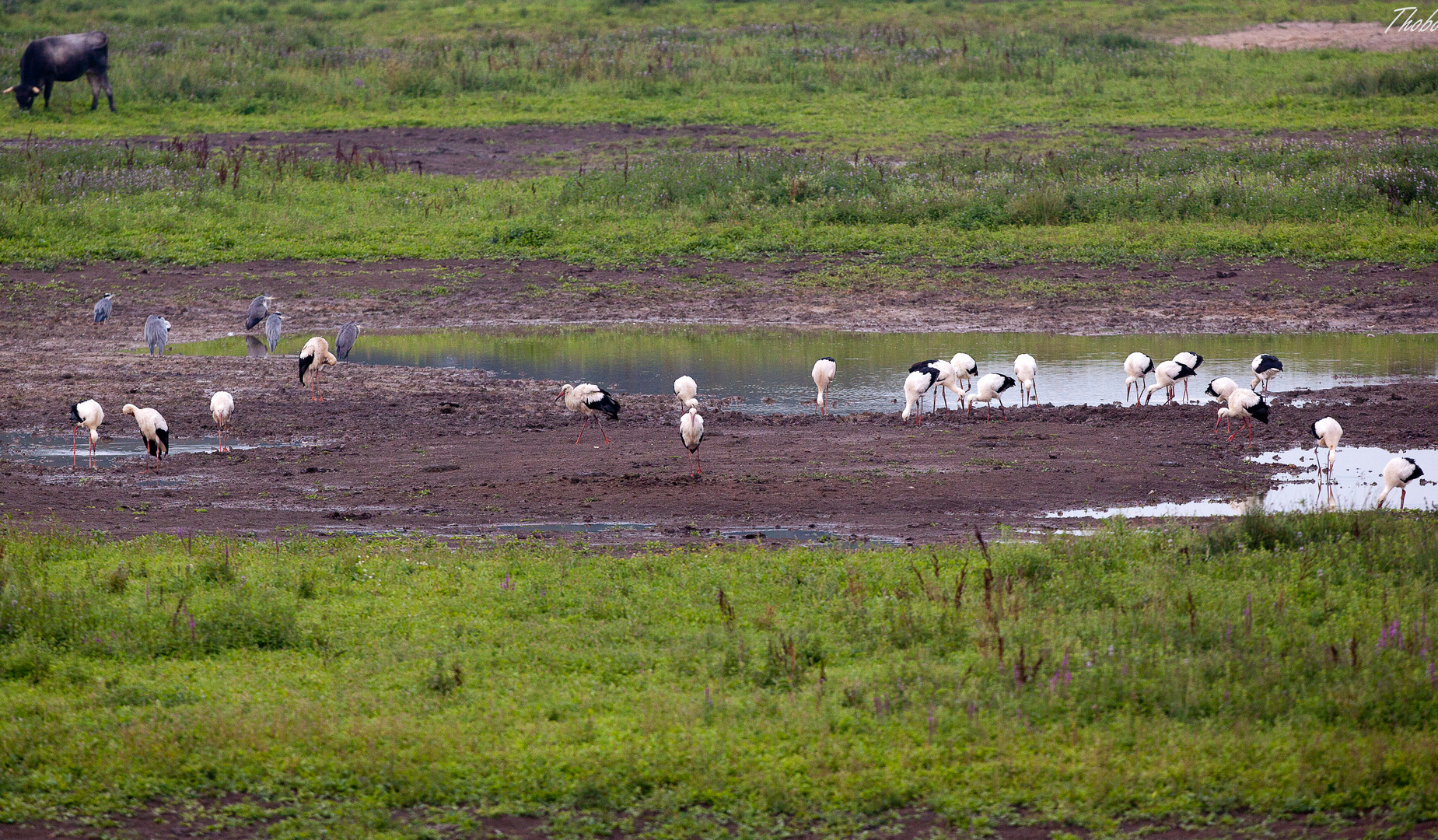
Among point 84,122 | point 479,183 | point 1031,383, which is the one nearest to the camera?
point 1031,383

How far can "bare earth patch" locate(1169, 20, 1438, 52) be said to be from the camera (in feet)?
126

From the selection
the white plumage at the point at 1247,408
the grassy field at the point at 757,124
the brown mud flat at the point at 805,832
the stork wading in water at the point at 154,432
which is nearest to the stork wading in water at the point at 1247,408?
the white plumage at the point at 1247,408

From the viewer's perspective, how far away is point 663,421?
15039 mm

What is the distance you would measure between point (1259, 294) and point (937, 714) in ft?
50.8

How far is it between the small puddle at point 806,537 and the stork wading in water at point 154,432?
582 centimetres

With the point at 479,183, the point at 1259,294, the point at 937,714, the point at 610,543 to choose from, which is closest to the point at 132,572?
A: the point at 610,543

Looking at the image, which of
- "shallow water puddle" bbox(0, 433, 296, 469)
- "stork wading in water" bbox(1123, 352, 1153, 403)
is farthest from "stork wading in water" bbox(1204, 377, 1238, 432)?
"shallow water puddle" bbox(0, 433, 296, 469)

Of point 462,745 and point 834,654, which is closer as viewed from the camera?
point 462,745

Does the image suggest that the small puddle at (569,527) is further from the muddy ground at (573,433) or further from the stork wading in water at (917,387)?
the stork wading in water at (917,387)

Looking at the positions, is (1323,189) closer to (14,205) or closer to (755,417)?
(755,417)

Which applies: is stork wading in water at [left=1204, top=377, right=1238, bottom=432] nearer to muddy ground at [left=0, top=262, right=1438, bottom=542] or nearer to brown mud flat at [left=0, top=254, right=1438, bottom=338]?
muddy ground at [left=0, top=262, right=1438, bottom=542]

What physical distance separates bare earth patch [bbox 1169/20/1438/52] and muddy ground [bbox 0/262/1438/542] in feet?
67.7

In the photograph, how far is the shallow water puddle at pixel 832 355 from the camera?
16.6 metres

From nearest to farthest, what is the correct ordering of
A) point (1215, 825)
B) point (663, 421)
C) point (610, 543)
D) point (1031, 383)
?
point (1215, 825) → point (610, 543) → point (663, 421) → point (1031, 383)
